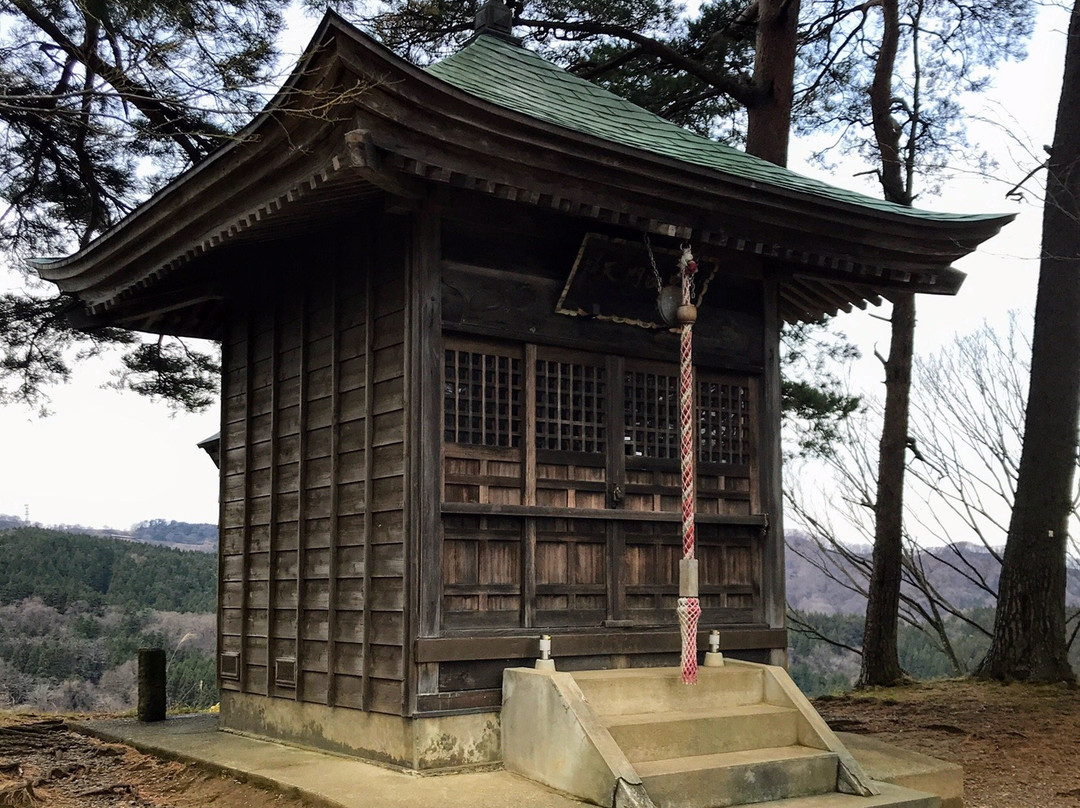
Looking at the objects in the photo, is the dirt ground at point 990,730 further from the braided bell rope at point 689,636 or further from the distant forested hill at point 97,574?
the distant forested hill at point 97,574

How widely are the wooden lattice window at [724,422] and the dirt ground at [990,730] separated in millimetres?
2878

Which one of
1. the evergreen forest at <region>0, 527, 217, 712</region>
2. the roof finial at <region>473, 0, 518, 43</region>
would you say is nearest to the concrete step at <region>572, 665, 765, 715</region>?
the roof finial at <region>473, 0, 518, 43</region>

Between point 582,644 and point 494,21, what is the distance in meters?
4.98

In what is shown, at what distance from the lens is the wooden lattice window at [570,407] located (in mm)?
7449

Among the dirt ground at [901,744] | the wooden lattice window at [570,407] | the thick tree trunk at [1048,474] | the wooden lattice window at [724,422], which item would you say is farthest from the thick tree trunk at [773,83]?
the wooden lattice window at [570,407]

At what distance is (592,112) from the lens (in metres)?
8.08

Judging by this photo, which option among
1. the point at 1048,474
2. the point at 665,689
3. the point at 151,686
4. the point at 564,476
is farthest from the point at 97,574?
the point at 665,689

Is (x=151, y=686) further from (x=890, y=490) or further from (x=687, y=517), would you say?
(x=890, y=490)

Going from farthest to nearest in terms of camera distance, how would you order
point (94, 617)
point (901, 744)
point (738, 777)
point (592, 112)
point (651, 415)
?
point (94, 617)
point (901, 744)
point (592, 112)
point (651, 415)
point (738, 777)

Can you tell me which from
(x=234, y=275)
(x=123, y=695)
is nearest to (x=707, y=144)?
(x=234, y=275)

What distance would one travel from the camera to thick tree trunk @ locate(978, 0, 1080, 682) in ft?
39.9

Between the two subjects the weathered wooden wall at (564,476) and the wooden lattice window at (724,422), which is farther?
the wooden lattice window at (724,422)

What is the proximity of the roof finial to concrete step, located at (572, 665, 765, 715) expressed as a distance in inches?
199

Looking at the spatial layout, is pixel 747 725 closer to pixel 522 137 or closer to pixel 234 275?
pixel 522 137
